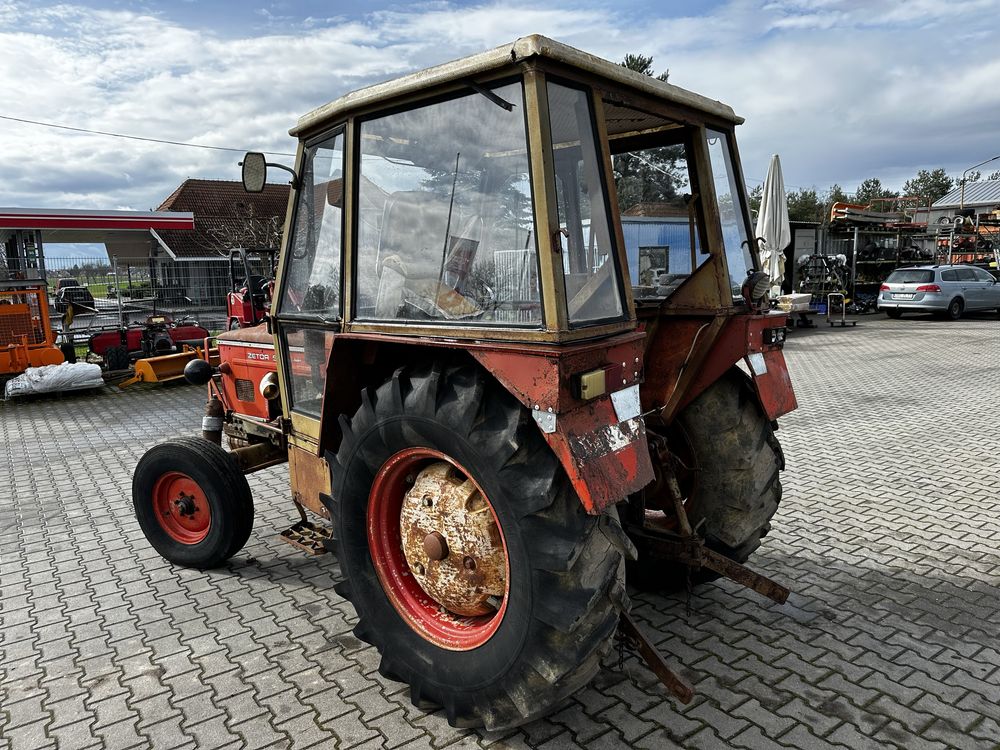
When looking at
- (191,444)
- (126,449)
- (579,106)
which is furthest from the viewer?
(126,449)

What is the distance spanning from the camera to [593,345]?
2.25 metres

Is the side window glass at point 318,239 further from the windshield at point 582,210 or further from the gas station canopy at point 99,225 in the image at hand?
the gas station canopy at point 99,225

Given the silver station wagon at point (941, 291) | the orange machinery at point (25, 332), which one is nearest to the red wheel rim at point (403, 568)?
the orange machinery at point (25, 332)

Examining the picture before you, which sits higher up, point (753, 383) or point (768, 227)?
point (768, 227)

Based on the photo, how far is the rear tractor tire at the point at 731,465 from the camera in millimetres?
3248

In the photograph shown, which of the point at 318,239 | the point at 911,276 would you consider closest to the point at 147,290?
the point at 318,239

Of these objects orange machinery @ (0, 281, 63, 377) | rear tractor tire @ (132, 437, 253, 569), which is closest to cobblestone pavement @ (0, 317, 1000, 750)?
rear tractor tire @ (132, 437, 253, 569)

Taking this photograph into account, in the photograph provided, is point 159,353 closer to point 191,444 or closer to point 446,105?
point 191,444

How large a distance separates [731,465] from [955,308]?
20183 millimetres

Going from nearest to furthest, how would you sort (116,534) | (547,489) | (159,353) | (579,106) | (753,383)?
(547,489) → (579,106) → (753,383) → (116,534) → (159,353)

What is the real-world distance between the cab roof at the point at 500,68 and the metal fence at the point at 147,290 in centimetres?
1158

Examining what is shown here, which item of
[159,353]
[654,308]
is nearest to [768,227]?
[654,308]

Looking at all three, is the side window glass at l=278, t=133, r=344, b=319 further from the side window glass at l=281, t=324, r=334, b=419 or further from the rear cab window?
the rear cab window

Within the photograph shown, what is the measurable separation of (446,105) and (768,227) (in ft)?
37.6
